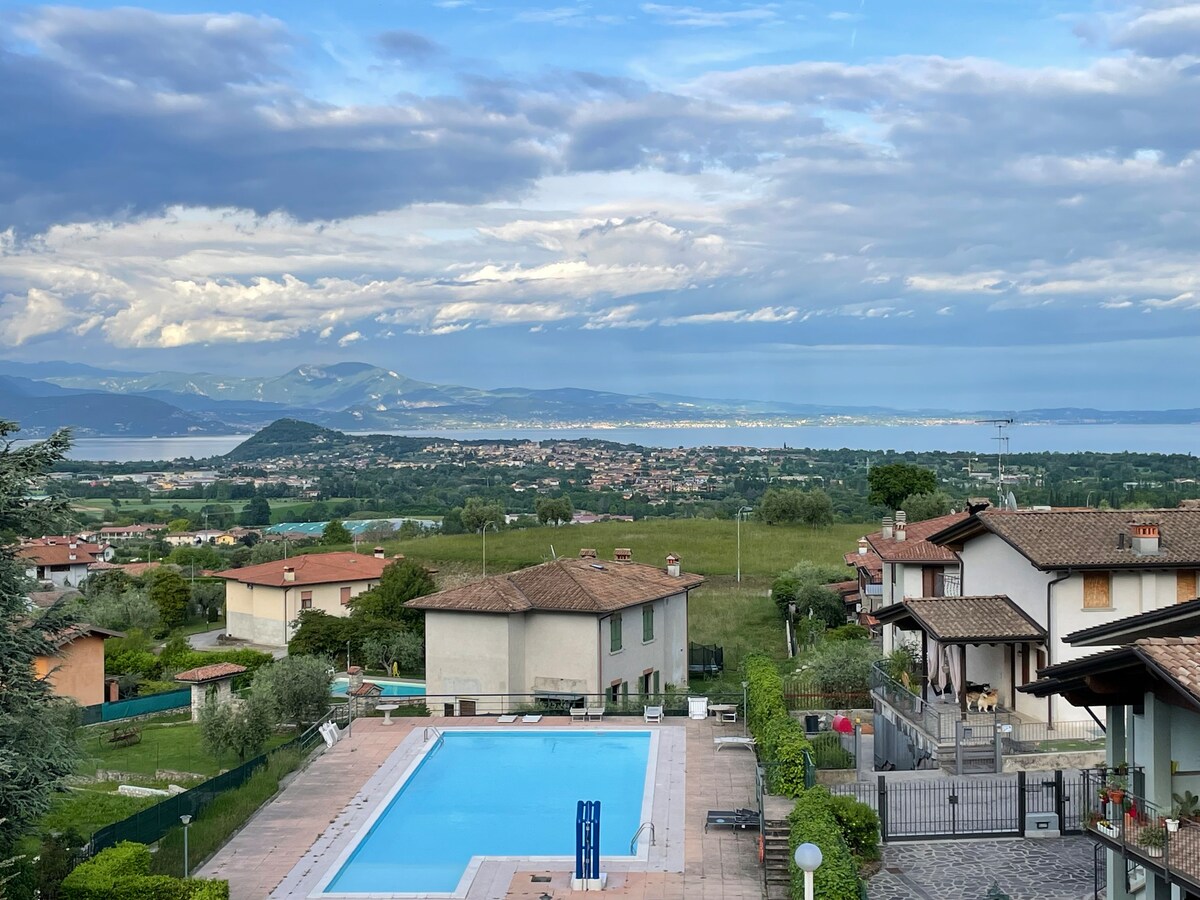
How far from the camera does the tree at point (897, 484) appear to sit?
75.3 m

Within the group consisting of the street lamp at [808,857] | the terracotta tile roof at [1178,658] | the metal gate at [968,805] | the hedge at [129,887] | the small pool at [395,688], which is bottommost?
the small pool at [395,688]

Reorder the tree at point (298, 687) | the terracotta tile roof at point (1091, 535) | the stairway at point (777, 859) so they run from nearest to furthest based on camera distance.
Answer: the stairway at point (777, 859) → the terracotta tile roof at point (1091, 535) → the tree at point (298, 687)

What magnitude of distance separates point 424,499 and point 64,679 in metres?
123

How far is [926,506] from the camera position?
218 ft

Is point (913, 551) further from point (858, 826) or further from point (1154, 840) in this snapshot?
point (1154, 840)

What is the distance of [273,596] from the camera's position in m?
54.2

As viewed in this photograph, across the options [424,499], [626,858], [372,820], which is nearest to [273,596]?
[372,820]

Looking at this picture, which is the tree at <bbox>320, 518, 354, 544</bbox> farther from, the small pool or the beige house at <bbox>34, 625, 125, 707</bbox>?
the beige house at <bbox>34, 625, 125, 707</bbox>

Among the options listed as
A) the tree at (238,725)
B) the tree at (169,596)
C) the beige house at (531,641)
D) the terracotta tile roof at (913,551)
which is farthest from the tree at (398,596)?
the tree at (169,596)

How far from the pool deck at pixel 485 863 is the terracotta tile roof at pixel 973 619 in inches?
180

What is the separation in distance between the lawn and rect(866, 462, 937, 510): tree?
51.1 meters

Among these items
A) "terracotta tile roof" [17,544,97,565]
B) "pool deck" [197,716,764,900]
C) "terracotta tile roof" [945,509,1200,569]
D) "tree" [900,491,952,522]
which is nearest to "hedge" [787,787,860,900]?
"pool deck" [197,716,764,900]

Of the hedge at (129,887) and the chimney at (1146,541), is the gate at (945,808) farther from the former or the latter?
the hedge at (129,887)

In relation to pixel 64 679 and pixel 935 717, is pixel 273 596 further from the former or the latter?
pixel 935 717
